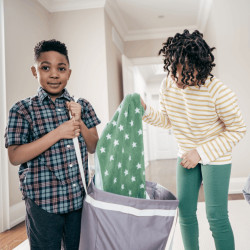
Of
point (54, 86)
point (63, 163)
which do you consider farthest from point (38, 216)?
point (54, 86)

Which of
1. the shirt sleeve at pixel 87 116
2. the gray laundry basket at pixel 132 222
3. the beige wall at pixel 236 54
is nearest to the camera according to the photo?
the gray laundry basket at pixel 132 222

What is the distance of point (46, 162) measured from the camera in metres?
0.88

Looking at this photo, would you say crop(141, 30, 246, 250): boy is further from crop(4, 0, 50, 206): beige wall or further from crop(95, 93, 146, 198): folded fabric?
crop(4, 0, 50, 206): beige wall

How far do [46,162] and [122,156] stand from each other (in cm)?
25

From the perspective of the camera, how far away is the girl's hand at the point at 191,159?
1.09 metres

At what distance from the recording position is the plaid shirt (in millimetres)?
854

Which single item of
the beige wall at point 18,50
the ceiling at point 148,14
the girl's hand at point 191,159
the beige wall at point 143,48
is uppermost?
the ceiling at point 148,14

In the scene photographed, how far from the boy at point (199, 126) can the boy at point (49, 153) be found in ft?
1.24

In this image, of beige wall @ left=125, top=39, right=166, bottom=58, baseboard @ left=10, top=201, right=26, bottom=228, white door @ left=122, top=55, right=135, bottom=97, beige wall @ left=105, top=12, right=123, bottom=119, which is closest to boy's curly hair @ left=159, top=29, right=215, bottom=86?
baseboard @ left=10, top=201, right=26, bottom=228

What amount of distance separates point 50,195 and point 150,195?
1.14 feet

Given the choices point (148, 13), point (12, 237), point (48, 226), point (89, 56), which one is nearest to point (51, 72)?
point (48, 226)

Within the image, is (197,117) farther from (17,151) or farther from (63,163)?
(17,151)

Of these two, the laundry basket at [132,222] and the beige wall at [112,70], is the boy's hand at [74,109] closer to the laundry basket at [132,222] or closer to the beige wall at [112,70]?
the laundry basket at [132,222]

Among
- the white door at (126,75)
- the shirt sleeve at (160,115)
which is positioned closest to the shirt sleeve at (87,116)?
the shirt sleeve at (160,115)
